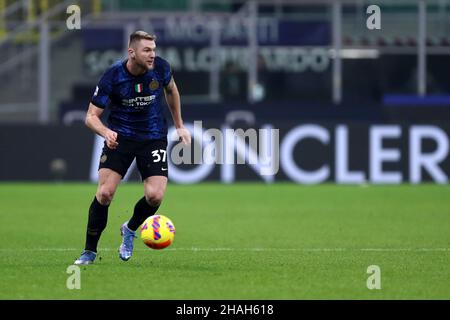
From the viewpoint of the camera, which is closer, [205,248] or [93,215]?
[93,215]

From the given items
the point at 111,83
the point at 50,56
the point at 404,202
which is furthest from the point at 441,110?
the point at 111,83

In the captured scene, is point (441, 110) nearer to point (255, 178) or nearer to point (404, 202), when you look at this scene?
point (255, 178)

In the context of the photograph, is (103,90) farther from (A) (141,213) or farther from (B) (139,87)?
(A) (141,213)

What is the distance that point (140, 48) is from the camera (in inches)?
416

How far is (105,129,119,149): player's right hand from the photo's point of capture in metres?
10.3

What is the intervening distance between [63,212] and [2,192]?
4449 millimetres

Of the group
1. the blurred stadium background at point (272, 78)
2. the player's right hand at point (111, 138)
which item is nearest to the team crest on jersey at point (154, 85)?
the player's right hand at point (111, 138)

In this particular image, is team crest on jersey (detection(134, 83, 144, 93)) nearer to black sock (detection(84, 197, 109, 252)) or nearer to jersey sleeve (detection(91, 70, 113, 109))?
jersey sleeve (detection(91, 70, 113, 109))

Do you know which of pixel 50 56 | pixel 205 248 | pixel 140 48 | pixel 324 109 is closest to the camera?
pixel 140 48

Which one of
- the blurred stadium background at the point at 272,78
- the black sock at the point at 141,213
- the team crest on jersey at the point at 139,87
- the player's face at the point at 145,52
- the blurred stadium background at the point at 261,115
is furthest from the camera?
the blurred stadium background at the point at 272,78

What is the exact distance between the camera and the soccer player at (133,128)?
10.7 meters

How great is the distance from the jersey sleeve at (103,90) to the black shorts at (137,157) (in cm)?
38

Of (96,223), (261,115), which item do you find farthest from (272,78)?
(96,223)

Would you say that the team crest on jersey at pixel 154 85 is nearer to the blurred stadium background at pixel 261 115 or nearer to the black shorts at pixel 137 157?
the black shorts at pixel 137 157
